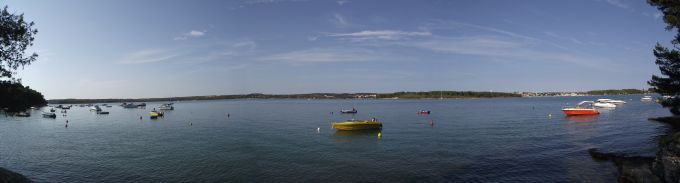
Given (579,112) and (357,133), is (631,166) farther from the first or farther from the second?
(579,112)

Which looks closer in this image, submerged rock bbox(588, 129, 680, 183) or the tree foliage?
submerged rock bbox(588, 129, 680, 183)

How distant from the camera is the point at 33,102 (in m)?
29.5

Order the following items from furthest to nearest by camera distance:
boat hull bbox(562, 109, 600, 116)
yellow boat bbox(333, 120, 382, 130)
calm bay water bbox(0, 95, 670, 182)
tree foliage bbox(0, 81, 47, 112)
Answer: boat hull bbox(562, 109, 600, 116)
yellow boat bbox(333, 120, 382, 130)
calm bay water bbox(0, 95, 670, 182)
tree foliage bbox(0, 81, 47, 112)

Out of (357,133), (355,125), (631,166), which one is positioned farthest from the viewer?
(355,125)

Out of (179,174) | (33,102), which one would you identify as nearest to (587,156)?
(179,174)

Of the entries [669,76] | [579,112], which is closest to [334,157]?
[669,76]

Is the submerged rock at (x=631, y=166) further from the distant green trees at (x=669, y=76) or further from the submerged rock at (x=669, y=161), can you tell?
the distant green trees at (x=669, y=76)

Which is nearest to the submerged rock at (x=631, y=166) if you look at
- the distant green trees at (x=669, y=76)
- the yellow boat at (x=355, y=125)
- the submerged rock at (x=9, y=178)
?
the distant green trees at (x=669, y=76)

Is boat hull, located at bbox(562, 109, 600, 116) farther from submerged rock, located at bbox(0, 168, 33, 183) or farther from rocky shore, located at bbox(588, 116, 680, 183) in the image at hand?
submerged rock, located at bbox(0, 168, 33, 183)

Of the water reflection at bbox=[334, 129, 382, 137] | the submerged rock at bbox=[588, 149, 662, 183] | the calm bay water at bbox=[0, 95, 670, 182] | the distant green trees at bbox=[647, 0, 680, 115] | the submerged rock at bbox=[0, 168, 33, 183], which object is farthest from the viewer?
the water reflection at bbox=[334, 129, 382, 137]

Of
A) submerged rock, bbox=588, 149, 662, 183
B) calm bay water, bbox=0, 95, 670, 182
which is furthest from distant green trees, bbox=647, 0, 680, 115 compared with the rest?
submerged rock, bbox=588, 149, 662, 183

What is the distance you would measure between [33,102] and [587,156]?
4387 centimetres

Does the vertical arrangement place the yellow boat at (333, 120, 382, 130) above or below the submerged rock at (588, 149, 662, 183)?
above

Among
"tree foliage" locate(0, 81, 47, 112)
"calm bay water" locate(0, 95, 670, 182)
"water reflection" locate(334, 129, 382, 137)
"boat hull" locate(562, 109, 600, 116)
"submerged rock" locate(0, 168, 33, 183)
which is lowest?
"calm bay water" locate(0, 95, 670, 182)
